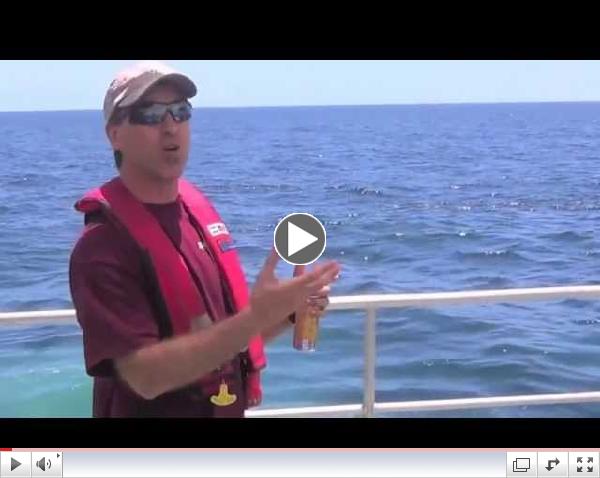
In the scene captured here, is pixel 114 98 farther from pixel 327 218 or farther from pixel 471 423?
pixel 327 218

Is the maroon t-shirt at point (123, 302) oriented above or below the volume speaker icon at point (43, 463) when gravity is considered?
above

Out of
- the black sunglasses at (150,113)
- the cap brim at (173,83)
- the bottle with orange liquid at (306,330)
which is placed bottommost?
the bottle with orange liquid at (306,330)

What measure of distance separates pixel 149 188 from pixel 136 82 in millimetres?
234

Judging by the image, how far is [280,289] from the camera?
1800 mm

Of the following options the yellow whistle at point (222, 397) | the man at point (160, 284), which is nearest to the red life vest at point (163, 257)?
the man at point (160, 284)

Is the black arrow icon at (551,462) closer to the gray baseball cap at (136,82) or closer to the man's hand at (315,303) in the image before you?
the man's hand at (315,303)

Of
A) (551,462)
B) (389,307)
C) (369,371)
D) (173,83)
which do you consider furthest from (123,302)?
(369,371)

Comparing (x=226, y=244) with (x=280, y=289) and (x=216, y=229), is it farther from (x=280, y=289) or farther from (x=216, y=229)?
(x=280, y=289)

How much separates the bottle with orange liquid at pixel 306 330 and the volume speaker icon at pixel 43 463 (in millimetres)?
643

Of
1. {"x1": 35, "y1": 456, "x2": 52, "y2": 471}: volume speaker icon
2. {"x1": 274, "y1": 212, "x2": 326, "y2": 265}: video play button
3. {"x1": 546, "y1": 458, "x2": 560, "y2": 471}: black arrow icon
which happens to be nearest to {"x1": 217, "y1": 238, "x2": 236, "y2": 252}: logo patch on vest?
{"x1": 274, "y1": 212, "x2": 326, "y2": 265}: video play button

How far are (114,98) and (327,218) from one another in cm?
2175

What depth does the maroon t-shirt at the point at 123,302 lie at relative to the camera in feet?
5.97
